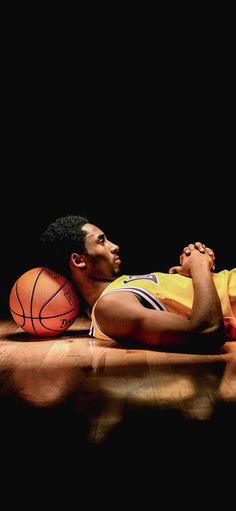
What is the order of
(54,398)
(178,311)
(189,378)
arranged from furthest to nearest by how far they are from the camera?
(178,311) < (189,378) < (54,398)

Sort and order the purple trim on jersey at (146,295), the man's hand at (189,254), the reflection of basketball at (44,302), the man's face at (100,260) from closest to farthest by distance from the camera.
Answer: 1. the purple trim on jersey at (146,295)
2. the man's hand at (189,254)
3. the reflection of basketball at (44,302)
4. the man's face at (100,260)

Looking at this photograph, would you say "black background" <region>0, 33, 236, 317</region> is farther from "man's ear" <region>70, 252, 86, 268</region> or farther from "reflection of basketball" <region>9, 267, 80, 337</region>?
"reflection of basketball" <region>9, 267, 80, 337</region>

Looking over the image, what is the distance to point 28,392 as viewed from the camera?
1855mm

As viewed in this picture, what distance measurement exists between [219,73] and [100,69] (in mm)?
847

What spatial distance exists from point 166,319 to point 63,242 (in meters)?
0.96

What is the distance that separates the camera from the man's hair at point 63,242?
3168mm

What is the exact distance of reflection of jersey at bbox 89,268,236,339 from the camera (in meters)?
2.76

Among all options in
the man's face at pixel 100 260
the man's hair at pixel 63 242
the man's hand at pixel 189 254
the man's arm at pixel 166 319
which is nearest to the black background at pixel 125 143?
the man's hair at pixel 63 242

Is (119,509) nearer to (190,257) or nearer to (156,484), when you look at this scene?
(156,484)

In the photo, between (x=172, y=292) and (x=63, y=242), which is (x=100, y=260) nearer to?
(x=63, y=242)

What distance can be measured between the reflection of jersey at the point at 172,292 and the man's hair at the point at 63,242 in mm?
407

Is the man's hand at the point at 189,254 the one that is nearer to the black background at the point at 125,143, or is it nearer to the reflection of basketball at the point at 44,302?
the reflection of basketball at the point at 44,302

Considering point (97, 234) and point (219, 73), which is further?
point (219, 73)

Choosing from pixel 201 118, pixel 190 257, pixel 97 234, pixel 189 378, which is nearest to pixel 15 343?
pixel 97 234
